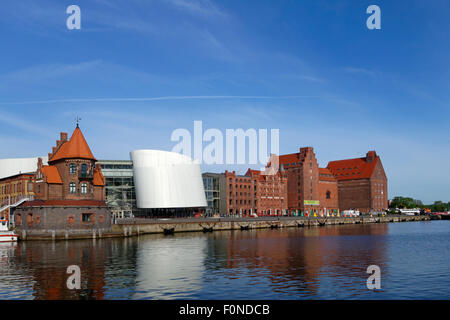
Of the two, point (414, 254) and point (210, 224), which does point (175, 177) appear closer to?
point (210, 224)

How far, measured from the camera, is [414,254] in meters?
50.7

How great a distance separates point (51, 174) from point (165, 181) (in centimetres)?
4498

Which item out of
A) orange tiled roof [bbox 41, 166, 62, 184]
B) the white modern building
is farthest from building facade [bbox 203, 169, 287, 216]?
orange tiled roof [bbox 41, 166, 62, 184]

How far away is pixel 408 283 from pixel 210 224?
75.7m

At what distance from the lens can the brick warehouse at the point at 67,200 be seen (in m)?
73.3

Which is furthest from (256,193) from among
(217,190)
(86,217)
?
(86,217)

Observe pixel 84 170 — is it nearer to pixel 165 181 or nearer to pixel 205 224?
pixel 205 224

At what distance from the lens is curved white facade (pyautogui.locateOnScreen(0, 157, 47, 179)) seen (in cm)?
12438

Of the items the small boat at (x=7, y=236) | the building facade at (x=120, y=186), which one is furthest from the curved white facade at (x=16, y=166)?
the small boat at (x=7, y=236)

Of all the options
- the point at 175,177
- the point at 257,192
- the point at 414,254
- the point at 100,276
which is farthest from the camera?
the point at 257,192

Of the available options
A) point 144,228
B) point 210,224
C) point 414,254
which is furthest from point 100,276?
point 210,224

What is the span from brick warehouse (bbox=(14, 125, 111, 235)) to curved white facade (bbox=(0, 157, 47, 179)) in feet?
156

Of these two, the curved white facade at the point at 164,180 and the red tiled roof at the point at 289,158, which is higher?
the red tiled roof at the point at 289,158

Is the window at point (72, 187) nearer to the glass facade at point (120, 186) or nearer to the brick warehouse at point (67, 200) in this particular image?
the brick warehouse at point (67, 200)
